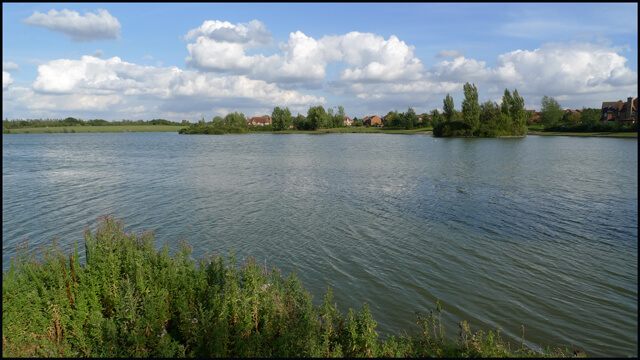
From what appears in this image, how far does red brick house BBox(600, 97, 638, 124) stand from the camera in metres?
105

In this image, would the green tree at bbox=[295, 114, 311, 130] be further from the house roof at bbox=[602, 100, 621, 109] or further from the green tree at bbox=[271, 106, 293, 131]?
the house roof at bbox=[602, 100, 621, 109]

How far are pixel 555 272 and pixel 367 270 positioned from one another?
6199mm

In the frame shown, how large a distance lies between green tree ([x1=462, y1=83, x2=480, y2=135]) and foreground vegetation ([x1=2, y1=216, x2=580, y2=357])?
105 meters

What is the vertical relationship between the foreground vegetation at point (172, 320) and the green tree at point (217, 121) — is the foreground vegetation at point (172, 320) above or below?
below

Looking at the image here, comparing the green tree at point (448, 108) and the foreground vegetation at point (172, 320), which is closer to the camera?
the foreground vegetation at point (172, 320)

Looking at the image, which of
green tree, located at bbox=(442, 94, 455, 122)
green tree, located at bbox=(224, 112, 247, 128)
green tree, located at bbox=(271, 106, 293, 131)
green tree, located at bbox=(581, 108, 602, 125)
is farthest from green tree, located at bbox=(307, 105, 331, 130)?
green tree, located at bbox=(581, 108, 602, 125)

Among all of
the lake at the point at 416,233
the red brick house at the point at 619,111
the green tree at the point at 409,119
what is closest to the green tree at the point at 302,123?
the green tree at the point at 409,119

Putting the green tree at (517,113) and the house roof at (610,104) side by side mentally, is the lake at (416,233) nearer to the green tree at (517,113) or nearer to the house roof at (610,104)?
the green tree at (517,113)

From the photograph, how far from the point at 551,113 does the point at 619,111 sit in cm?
2062

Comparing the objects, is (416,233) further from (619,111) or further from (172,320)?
(619,111)

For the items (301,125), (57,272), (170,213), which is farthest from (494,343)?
(301,125)

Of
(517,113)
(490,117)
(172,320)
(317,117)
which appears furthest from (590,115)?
(172,320)

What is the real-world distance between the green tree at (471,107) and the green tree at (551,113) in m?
45.7

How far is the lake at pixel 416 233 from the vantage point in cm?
992
